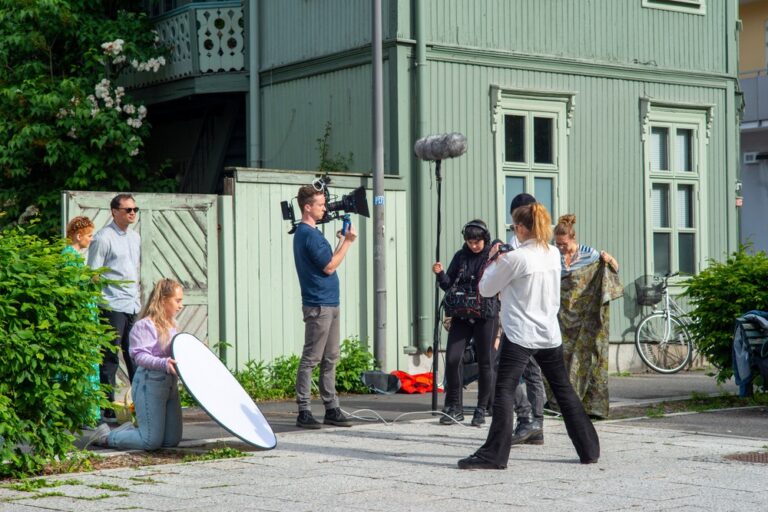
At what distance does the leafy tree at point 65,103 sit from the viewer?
17.3 metres

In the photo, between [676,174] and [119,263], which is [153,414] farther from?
[676,174]

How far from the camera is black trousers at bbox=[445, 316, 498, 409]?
1051cm

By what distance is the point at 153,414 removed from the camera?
360 inches

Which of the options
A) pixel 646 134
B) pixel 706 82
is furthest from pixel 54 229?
pixel 706 82

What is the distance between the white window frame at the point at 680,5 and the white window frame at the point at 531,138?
6.52ft

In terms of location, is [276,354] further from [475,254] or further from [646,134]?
[646,134]

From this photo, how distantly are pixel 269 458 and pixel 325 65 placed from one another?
326 inches

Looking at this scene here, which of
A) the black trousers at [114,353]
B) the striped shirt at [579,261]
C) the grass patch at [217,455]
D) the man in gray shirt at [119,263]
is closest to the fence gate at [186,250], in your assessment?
the man in gray shirt at [119,263]

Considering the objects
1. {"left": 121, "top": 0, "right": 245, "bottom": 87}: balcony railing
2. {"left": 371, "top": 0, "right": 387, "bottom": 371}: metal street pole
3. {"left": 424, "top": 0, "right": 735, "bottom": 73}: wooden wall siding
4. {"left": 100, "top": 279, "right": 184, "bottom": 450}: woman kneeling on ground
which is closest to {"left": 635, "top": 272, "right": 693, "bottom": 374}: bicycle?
{"left": 424, "top": 0, "right": 735, "bottom": 73}: wooden wall siding

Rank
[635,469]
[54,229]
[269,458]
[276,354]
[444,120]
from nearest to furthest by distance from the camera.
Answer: [635,469], [269,458], [276,354], [444,120], [54,229]

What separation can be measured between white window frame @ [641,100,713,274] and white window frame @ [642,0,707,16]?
1.29 metres

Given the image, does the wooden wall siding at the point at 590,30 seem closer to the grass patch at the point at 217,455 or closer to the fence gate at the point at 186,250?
the fence gate at the point at 186,250

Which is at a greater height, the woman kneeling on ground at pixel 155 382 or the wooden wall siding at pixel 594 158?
the wooden wall siding at pixel 594 158

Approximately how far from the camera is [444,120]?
15.4 metres
